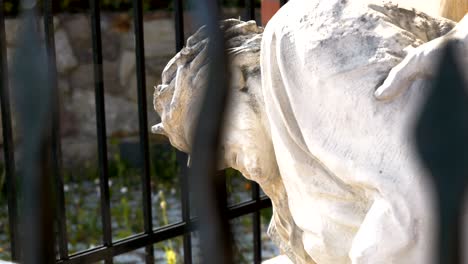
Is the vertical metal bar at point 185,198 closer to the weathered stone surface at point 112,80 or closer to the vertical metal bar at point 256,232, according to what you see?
the vertical metal bar at point 256,232

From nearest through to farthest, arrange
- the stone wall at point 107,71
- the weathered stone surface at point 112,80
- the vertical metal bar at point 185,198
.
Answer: the vertical metal bar at point 185,198 < the stone wall at point 107,71 < the weathered stone surface at point 112,80

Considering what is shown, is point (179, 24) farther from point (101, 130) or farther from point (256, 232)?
point (256, 232)

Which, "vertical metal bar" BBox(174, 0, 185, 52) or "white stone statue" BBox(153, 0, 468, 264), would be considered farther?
"vertical metal bar" BBox(174, 0, 185, 52)

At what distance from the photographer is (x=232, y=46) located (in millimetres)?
1719

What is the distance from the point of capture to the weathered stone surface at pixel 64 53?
621 centimetres

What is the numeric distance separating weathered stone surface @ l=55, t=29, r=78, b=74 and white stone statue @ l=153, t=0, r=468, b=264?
4665 mm

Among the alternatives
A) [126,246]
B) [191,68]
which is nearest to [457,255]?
[191,68]

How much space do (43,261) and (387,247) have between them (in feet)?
1.91

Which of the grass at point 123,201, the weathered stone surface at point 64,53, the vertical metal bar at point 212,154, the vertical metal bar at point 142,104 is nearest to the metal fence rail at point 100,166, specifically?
the vertical metal bar at point 142,104

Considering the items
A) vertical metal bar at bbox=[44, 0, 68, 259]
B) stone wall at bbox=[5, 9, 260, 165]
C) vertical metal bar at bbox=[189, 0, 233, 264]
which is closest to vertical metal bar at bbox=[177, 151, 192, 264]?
vertical metal bar at bbox=[44, 0, 68, 259]

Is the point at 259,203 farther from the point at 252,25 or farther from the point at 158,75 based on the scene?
the point at 158,75

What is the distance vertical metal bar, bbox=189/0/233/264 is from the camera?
2.69 feet

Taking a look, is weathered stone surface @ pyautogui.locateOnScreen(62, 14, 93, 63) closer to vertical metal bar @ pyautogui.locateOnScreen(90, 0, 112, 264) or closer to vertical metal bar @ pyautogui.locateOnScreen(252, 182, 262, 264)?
vertical metal bar @ pyautogui.locateOnScreen(252, 182, 262, 264)

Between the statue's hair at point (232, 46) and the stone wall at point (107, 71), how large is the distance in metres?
4.40
